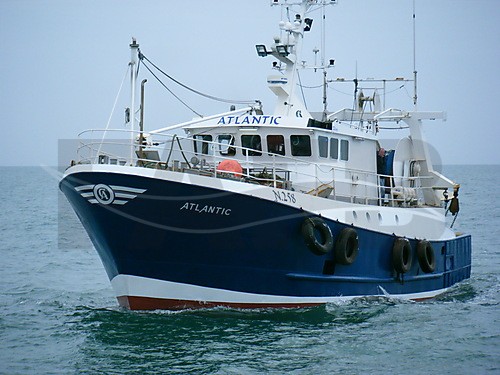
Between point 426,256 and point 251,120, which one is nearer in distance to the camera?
point 251,120

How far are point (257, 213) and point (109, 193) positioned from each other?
104 inches

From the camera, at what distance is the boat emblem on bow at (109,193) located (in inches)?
579

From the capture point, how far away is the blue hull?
1486 centimetres

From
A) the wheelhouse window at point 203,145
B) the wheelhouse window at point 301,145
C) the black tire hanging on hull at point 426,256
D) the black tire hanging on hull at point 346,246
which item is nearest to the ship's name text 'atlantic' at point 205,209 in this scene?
the black tire hanging on hull at point 346,246

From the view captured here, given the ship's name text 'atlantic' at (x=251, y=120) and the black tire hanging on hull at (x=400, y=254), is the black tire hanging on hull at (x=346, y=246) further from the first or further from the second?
the ship's name text 'atlantic' at (x=251, y=120)

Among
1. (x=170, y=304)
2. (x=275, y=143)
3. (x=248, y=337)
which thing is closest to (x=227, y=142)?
(x=275, y=143)

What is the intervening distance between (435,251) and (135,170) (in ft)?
28.9

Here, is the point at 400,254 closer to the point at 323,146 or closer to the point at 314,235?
the point at 323,146

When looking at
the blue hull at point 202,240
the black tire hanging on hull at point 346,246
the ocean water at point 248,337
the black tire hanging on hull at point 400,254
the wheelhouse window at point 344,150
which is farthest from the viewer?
the wheelhouse window at point 344,150

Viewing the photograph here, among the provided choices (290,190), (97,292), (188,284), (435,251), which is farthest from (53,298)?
(435,251)

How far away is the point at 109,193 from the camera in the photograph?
48.7 ft

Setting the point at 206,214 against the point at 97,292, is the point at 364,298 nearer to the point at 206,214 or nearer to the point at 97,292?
the point at 206,214

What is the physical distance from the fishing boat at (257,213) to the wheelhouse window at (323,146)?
0.04m

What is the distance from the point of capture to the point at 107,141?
50.0 ft
